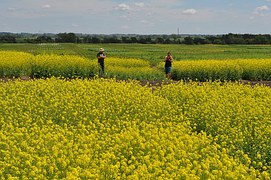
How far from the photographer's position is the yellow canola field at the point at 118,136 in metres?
6.37

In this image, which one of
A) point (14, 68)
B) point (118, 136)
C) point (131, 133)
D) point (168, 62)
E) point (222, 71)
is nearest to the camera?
point (118, 136)

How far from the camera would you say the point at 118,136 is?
26.3ft

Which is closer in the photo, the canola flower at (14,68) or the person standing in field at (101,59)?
the canola flower at (14,68)

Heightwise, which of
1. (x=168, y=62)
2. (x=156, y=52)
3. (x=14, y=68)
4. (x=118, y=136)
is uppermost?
(x=168, y=62)

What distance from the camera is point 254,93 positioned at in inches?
593

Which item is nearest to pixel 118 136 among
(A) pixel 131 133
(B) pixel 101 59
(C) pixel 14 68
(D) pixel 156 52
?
(A) pixel 131 133

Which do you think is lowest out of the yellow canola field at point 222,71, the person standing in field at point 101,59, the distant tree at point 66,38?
the yellow canola field at point 222,71

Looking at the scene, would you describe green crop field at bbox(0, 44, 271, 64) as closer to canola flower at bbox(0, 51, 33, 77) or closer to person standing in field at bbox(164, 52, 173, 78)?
canola flower at bbox(0, 51, 33, 77)

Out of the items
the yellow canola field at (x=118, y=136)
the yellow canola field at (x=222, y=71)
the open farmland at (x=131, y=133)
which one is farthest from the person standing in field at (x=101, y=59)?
the yellow canola field at (x=118, y=136)

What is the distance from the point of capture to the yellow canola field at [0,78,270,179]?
251 inches

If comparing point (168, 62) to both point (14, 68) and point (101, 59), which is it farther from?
point (14, 68)

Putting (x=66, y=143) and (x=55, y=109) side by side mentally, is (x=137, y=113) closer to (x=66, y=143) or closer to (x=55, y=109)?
(x=55, y=109)

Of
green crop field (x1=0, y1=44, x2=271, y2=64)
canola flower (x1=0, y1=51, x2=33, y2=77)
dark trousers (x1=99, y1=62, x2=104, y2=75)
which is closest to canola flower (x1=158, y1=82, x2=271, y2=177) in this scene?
dark trousers (x1=99, y1=62, x2=104, y2=75)

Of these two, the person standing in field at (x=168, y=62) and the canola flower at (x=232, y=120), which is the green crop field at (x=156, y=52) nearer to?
the person standing in field at (x=168, y=62)
